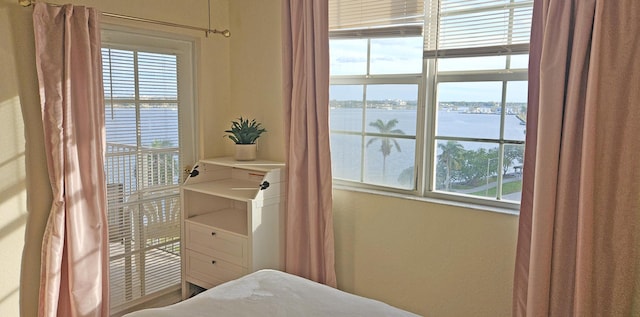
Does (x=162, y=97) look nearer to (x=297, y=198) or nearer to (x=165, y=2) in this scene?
(x=165, y=2)

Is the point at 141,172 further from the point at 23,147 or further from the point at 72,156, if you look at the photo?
the point at 23,147

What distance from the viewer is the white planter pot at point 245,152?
297 centimetres

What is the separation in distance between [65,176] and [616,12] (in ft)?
8.59

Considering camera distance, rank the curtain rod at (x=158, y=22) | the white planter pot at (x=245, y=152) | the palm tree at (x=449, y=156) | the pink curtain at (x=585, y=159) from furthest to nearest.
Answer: the white planter pot at (x=245, y=152)
the palm tree at (x=449, y=156)
the curtain rod at (x=158, y=22)
the pink curtain at (x=585, y=159)

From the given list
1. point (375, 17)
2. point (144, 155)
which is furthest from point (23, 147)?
point (375, 17)

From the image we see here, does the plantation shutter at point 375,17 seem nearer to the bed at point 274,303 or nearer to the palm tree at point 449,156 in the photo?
the palm tree at point 449,156

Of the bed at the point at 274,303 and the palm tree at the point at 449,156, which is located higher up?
the palm tree at the point at 449,156

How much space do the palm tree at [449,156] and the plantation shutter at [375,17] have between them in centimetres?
62

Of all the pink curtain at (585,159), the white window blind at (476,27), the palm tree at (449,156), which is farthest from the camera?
the palm tree at (449,156)

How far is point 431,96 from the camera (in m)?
2.41

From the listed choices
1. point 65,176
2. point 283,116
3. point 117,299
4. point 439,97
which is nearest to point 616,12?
point 439,97

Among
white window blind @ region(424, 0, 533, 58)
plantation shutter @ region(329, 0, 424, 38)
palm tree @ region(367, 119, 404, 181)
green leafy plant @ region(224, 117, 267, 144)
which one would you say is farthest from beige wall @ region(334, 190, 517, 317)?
plantation shutter @ region(329, 0, 424, 38)

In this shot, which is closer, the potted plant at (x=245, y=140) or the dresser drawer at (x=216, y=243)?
the dresser drawer at (x=216, y=243)

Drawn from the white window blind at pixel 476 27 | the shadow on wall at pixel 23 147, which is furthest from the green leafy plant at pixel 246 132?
the white window blind at pixel 476 27
